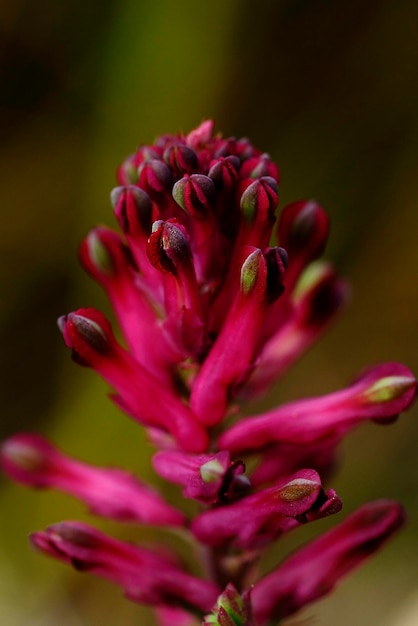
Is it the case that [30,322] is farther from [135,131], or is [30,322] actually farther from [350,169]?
[350,169]

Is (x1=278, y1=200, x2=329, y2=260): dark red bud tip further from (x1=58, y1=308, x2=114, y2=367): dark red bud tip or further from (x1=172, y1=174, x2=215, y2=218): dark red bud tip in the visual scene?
(x1=58, y1=308, x2=114, y2=367): dark red bud tip

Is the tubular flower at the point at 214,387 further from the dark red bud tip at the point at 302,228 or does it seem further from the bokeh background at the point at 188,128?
the bokeh background at the point at 188,128


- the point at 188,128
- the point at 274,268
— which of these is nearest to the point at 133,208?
the point at 274,268

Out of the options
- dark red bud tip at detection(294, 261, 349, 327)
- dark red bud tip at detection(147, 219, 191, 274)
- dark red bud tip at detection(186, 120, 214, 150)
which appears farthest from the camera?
dark red bud tip at detection(294, 261, 349, 327)

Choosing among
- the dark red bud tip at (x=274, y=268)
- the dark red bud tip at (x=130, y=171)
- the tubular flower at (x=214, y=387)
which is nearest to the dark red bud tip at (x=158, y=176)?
the tubular flower at (x=214, y=387)

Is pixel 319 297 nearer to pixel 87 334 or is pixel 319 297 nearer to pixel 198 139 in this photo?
pixel 198 139

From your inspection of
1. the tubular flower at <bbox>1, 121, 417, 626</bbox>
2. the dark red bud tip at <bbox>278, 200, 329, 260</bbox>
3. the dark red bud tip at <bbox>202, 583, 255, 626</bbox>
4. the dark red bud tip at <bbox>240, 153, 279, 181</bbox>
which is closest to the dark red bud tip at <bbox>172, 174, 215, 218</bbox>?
the tubular flower at <bbox>1, 121, 417, 626</bbox>
